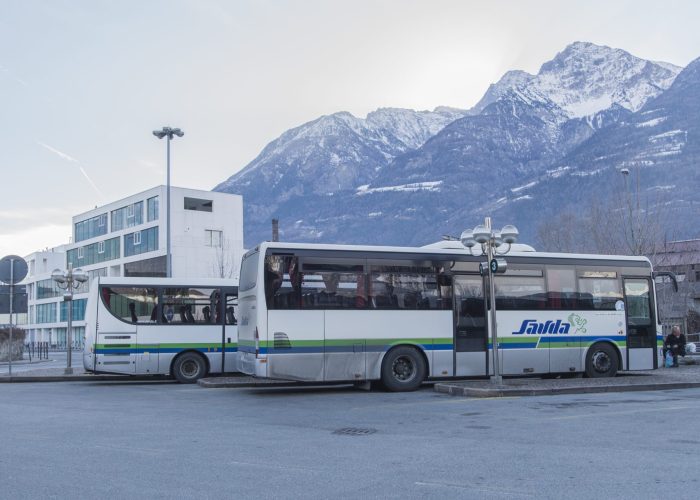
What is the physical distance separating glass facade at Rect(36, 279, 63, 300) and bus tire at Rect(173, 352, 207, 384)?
84.9 m

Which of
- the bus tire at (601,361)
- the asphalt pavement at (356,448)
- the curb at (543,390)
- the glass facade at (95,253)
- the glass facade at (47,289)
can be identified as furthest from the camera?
the glass facade at (47,289)

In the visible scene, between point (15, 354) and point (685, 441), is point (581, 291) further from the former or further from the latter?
point (15, 354)

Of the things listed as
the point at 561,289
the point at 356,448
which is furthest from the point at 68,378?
the point at 356,448

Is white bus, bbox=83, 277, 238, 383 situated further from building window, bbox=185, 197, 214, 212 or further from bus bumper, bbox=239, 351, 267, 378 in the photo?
building window, bbox=185, 197, 214, 212

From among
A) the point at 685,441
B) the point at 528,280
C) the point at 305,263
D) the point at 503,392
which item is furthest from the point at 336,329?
the point at 685,441

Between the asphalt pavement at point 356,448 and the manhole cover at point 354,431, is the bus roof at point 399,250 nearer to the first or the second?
the asphalt pavement at point 356,448

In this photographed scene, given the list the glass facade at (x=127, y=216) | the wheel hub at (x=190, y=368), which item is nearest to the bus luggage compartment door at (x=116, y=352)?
the wheel hub at (x=190, y=368)

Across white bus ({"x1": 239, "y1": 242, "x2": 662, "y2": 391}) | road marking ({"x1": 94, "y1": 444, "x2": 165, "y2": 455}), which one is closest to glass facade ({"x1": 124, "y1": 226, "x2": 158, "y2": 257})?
white bus ({"x1": 239, "y1": 242, "x2": 662, "y2": 391})

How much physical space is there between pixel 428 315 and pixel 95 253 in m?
80.0

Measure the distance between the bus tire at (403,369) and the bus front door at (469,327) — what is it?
2.97 feet

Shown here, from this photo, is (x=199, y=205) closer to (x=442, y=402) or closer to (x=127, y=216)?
(x=127, y=216)

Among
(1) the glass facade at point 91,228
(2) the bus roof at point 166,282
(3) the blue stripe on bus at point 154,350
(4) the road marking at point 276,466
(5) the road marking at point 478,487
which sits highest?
(1) the glass facade at point 91,228

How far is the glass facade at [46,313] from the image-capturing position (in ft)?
328

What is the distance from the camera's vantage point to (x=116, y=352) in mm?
20500
